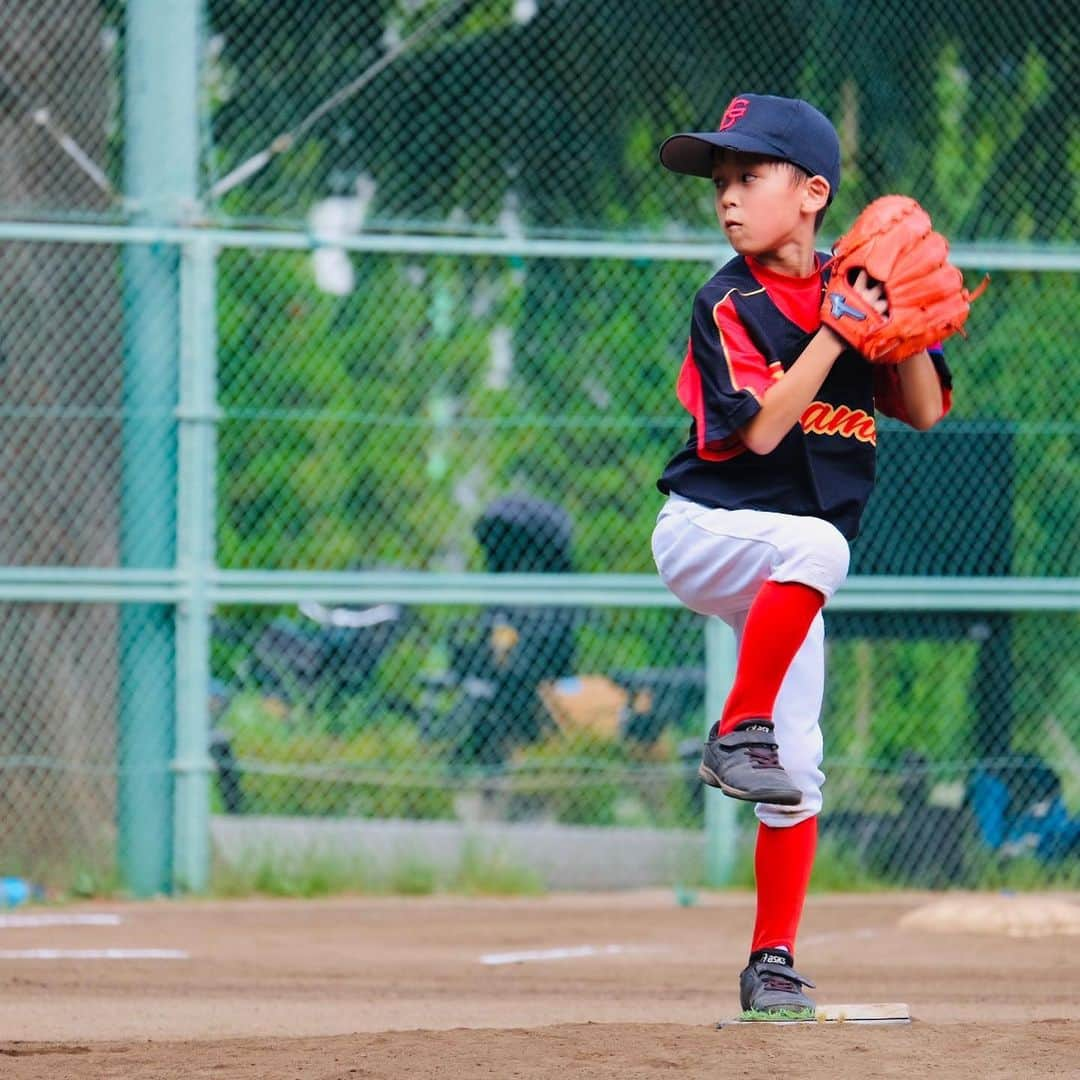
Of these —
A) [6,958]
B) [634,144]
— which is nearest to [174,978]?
[6,958]

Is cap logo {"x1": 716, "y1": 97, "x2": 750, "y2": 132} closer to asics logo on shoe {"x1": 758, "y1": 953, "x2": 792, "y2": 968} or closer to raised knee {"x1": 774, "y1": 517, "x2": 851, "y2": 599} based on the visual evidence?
raised knee {"x1": 774, "y1": 517, "x2": 851, "y2": 599}

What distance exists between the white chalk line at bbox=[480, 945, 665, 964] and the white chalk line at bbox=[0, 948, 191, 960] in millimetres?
950

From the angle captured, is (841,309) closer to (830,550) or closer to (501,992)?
(830,550)

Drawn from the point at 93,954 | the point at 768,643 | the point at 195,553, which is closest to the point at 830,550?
the point at 768,643

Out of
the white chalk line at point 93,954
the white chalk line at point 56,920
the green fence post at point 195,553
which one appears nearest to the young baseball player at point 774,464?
the white chalk line at point 93,954

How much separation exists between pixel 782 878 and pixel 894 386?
104cm

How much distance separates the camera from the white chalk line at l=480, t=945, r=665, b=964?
19.6 feet

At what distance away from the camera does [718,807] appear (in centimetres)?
796

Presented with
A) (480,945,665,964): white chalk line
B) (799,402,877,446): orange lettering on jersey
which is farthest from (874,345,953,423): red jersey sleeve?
(480,945,665,964): white chalk line

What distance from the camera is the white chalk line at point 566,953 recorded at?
599cm

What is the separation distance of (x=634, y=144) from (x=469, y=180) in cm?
80

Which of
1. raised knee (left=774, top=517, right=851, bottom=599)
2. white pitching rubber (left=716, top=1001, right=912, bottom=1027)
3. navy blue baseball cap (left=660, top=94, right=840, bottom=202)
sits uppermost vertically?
navy blue baseball cap (left=660, top=94, right=840, bottom=202)

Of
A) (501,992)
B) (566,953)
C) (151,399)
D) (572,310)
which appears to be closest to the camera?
(501,992)

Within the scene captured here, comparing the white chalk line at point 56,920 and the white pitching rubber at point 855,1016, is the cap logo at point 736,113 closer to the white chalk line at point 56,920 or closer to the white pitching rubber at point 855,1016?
the white pitching rubber at point 855,1016
